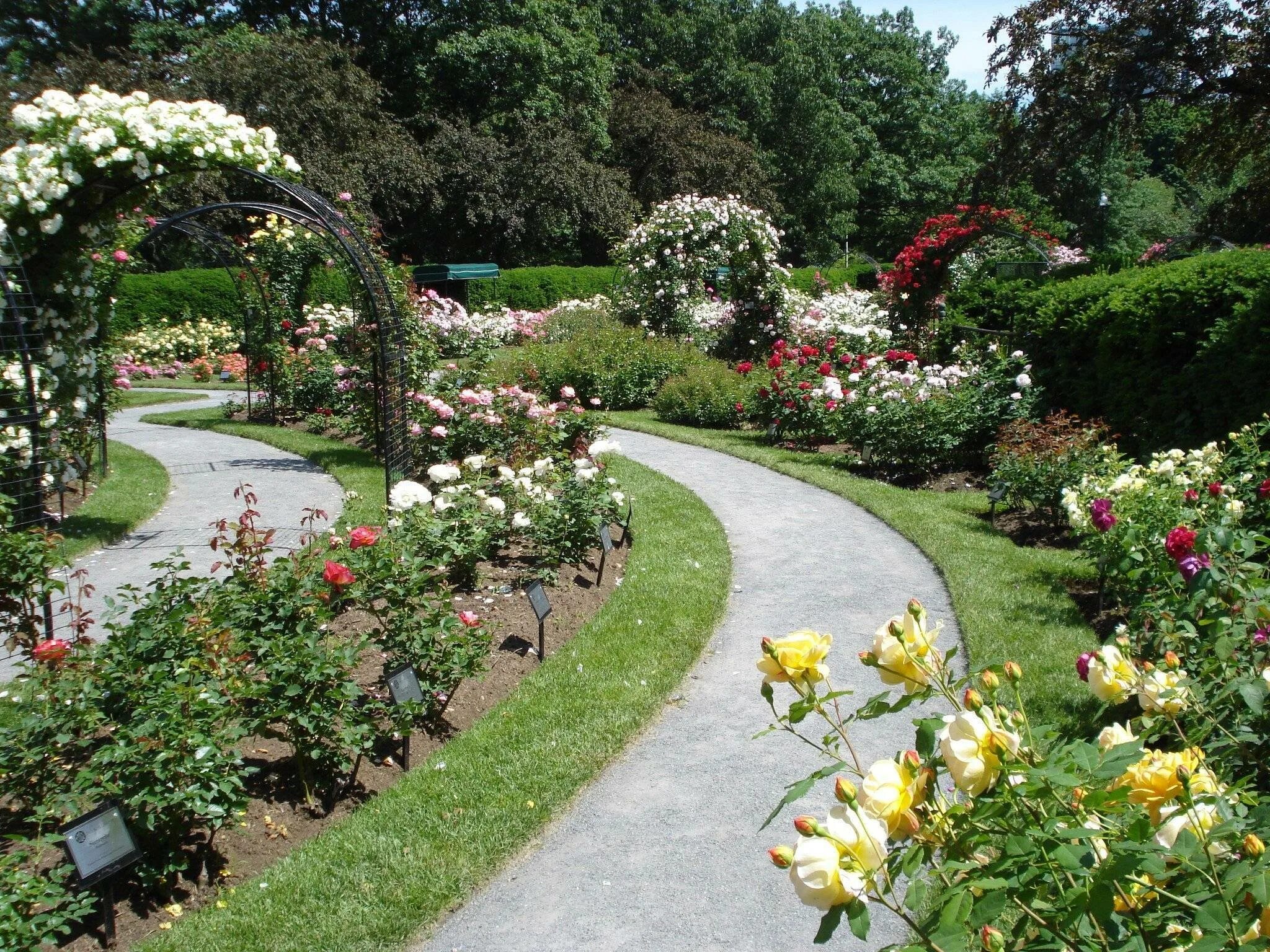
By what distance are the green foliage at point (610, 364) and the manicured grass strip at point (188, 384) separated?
6.08 meters

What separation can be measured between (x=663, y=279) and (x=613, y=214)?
1424cm

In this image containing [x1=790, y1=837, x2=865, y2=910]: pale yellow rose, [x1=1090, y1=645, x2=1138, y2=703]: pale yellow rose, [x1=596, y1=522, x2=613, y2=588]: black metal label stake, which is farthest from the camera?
[x1=596, y1=522, x2=613, y2=588]: black metal label stake

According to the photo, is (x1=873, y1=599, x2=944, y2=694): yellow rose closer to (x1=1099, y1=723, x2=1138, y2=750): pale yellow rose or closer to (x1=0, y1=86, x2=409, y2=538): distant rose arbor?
(x1=1099, y1=723, x2=1138, y2=750): pale yellow rose

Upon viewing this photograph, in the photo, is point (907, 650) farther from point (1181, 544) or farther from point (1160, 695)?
point (1181, 544)

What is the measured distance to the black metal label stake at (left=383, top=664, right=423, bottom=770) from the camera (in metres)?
3.57

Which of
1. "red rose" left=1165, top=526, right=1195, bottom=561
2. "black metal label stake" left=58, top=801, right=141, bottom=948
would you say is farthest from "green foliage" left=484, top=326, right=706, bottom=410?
"black metal label stake" left=58, top=801, right=141, bottom=948

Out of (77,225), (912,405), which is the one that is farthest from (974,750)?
(912,405)

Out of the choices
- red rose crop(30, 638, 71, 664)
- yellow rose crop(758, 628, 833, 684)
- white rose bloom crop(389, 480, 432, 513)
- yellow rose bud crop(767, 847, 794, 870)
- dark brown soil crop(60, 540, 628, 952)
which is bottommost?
dark brown soil crop(60, 540, 628, 952)

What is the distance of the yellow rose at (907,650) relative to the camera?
4.47ft

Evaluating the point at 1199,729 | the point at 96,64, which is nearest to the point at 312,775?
the point at 1199,729

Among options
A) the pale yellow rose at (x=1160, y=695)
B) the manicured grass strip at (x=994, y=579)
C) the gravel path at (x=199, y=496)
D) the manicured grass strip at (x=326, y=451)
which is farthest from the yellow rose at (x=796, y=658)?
the gravel path at (x=199, y=496)

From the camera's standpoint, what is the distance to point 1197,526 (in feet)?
14.1

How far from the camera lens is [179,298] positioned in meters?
20.6

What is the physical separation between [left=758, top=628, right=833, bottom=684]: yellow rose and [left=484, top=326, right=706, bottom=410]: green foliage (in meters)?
11.1
